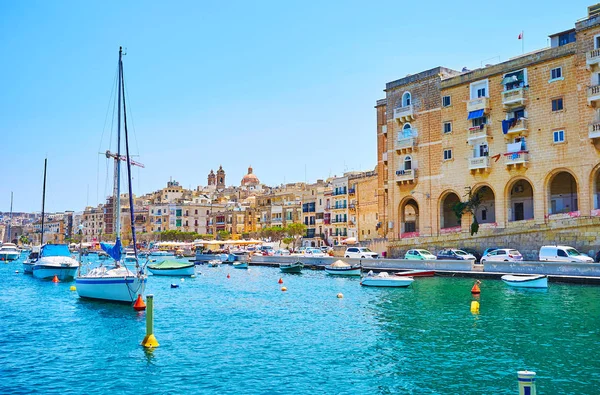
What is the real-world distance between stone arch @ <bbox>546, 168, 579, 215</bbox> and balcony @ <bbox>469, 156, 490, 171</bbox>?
5.20m

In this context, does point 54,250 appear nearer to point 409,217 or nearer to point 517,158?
point 409,217

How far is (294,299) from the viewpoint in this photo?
107 ft

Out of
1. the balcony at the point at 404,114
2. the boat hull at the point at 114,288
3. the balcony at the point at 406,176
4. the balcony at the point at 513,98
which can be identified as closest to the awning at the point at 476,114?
the balcony at the point at 513,98

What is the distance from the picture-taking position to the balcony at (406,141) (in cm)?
5397

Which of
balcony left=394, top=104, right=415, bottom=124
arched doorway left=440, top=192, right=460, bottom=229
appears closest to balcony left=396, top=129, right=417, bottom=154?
balcony left=394, top=104, right=415, bottom=124

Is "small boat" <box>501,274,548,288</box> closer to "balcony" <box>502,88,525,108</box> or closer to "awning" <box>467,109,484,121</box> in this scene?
"balcony" <box>502,88,525,108</box>

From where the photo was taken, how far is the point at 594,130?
131 feet

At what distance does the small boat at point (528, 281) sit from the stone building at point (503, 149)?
8.72m

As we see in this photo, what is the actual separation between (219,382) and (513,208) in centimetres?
3994

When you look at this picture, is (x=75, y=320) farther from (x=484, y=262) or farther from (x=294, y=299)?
(x=484, y=262)

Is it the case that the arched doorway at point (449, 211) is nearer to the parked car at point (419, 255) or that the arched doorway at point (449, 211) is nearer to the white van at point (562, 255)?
the parked car at point (419, 255)

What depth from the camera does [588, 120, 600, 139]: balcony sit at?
39.7 metres

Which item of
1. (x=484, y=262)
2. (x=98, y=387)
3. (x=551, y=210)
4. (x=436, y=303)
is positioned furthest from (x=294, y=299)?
(x=551, y=210)

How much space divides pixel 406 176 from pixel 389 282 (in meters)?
20.2
